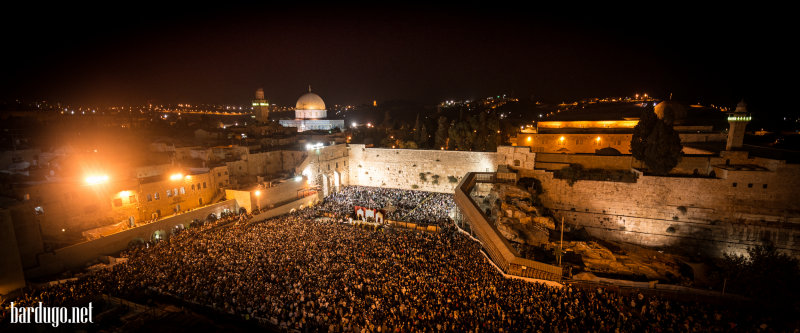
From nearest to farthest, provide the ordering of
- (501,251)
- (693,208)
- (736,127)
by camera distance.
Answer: (501,251), (693,208), (736,127)

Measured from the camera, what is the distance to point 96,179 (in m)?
19.6

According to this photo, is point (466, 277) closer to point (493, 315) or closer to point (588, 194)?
point (493, 315)

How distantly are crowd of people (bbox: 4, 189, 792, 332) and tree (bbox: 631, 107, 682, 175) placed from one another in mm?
10376

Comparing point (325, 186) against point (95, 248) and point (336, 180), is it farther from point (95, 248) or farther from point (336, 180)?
point (95, 248)

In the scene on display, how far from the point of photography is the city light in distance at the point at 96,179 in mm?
19391

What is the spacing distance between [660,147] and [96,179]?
1311 inches

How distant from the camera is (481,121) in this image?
33.4 m

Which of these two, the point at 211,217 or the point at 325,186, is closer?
the point at 211,217

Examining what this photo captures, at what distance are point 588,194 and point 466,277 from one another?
13.3m

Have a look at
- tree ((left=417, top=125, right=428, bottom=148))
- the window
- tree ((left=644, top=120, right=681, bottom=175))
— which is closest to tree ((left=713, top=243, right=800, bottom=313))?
tree ((left=644, top=120, right=681, bottom=175))

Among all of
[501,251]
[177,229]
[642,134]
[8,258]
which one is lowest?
[177,229]

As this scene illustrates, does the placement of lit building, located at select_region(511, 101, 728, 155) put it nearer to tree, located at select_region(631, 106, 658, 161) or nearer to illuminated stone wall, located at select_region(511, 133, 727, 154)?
illuminated stone wall, located at select_region(511, 133, 727, 154)

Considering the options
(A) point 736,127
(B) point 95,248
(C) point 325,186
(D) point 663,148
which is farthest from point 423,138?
(B) point 95,248

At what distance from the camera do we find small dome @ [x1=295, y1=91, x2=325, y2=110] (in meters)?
48.2
